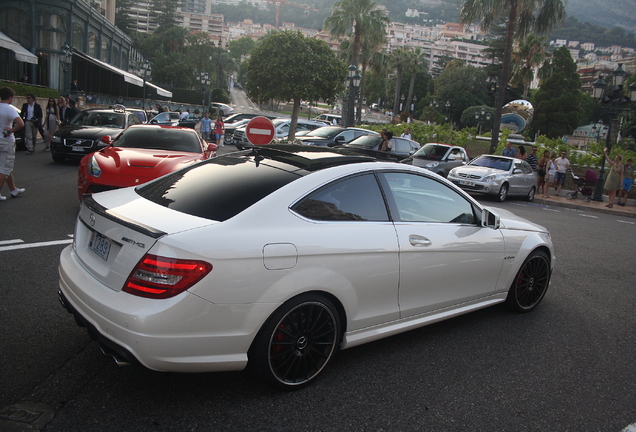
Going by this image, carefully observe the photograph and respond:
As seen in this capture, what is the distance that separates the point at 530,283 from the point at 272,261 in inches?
127

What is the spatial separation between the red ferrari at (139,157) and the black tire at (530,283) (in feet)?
16.4

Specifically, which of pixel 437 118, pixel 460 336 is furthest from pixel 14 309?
pixel 437 118

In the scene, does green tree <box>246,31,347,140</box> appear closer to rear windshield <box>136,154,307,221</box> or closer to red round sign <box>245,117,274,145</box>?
red round sign <box>245,117,274,145</box>

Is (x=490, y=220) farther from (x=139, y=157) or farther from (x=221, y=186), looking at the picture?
(x=139, y=157)

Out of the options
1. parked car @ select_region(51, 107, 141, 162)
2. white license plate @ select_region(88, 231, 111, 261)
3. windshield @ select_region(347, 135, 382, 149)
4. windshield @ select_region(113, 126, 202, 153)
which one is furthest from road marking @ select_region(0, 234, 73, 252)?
windshield @ select_region(347, 135, 382, 149)

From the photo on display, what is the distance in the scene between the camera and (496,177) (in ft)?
56.0

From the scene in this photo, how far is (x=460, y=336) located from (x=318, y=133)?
1871 centimetres

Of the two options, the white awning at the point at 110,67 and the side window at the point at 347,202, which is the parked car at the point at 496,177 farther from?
the white awning at the point at 110,67

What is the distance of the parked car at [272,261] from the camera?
9.42 feet

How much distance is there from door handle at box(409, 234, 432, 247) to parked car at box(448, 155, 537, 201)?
13.6 meters

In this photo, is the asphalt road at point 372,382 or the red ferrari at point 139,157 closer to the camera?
the asphalt road at point 372,382

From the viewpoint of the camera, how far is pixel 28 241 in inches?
249

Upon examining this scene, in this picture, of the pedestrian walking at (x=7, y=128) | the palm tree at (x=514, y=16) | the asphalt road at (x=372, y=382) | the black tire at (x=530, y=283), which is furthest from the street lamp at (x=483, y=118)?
the asphalt road at (x=372, y=382)

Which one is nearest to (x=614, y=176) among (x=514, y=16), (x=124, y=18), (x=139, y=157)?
(x=514, y=16)
